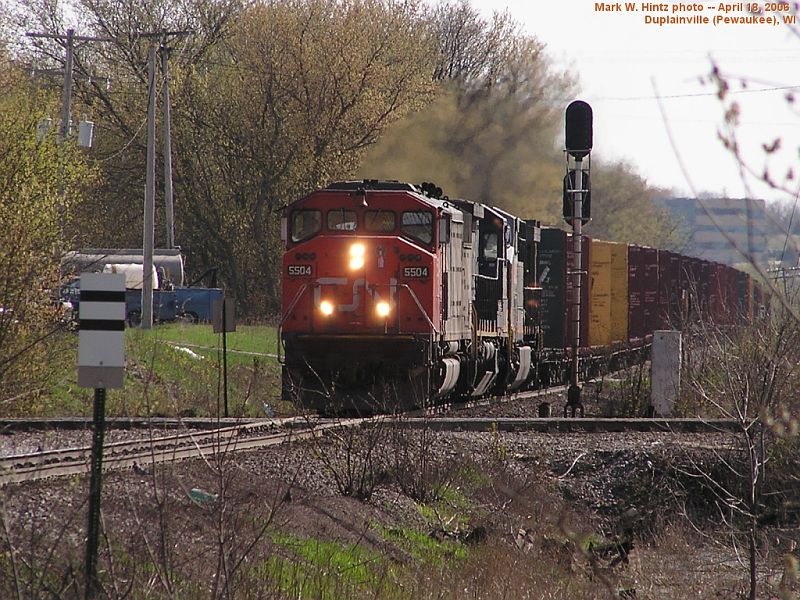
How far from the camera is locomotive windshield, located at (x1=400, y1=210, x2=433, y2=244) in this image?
603 inches

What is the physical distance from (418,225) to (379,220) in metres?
0.55

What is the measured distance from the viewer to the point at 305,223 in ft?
52.4

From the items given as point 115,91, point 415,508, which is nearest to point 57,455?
point 415,508

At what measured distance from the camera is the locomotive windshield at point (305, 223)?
15898 millimetres

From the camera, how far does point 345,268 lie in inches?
609

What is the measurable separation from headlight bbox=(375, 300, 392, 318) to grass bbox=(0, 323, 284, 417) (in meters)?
1.98

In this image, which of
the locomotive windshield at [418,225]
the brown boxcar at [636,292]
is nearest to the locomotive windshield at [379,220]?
the locomotive windshield at [418,225]

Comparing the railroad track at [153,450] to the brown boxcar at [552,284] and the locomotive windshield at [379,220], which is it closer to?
the locomotive windshield at [379,220]

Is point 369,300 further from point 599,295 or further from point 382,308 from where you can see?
point 599,295

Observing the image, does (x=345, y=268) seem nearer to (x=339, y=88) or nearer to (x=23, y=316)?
(x=23, y=316)

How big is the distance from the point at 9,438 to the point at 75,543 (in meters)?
5.59

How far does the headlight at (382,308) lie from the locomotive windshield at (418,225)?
0.90 metres

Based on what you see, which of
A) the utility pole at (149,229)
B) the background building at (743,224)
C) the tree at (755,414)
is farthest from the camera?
the utility pole at (149,229)

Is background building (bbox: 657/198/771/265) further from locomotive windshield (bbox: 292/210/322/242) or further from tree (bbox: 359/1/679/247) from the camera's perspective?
→ tree (bbox: 359/1/679/247)
